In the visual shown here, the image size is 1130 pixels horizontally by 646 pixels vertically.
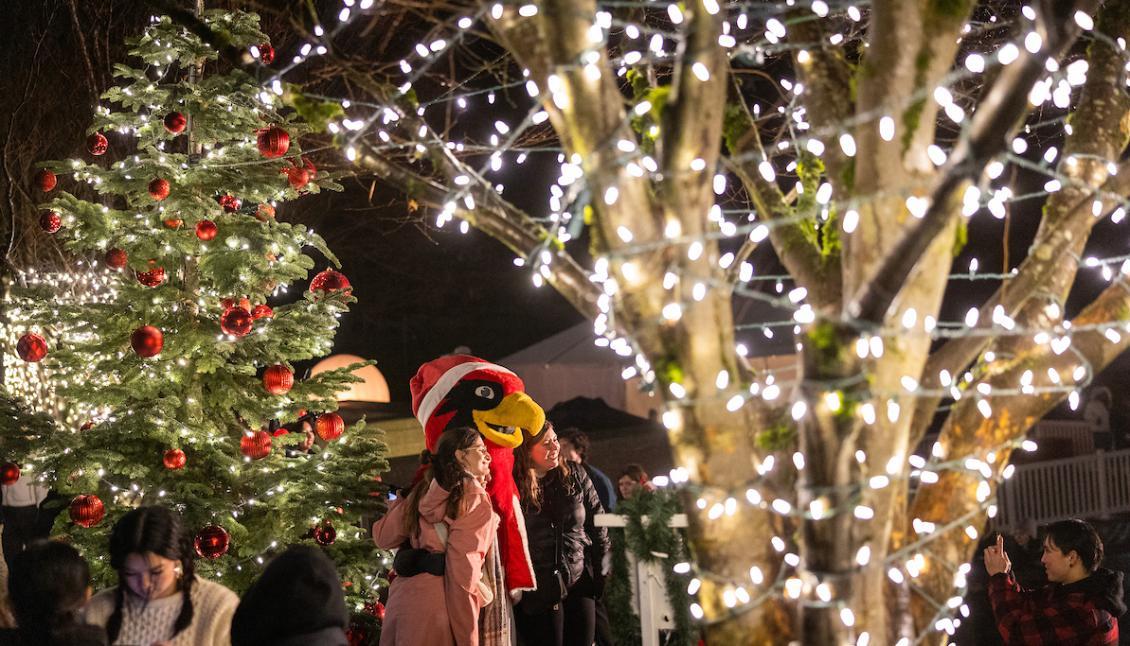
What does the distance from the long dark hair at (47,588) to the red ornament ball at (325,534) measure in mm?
2689

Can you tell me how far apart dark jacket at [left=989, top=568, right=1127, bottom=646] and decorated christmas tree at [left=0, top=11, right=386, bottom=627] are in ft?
12.3

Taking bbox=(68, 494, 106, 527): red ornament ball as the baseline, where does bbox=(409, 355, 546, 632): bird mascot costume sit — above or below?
above

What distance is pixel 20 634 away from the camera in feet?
13.8

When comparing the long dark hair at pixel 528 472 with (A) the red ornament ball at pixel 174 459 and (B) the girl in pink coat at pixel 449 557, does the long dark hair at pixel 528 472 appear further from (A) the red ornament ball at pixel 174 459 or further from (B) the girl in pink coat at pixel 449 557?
(A) the red ornament ball at pixel 174 459

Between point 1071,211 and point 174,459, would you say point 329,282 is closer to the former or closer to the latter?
point 174,459

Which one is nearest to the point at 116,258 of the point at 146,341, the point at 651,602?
the point at 146,341

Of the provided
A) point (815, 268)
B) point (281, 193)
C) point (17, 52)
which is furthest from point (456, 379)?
point (17, 52)

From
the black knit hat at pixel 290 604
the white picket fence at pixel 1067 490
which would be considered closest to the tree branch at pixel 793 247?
the black knit hat at pixel 290 604

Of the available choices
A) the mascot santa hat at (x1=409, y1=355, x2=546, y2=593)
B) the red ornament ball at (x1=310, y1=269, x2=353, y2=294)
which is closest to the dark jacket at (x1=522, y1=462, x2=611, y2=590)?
the mascot santa hat at (x1=409, y1=355, x2=546, y2=593)

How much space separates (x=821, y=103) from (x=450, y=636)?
10.6 feet

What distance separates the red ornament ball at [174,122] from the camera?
6965 millimetres

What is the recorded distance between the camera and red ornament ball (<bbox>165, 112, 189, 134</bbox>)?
696cm

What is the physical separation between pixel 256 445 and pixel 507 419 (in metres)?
1.72

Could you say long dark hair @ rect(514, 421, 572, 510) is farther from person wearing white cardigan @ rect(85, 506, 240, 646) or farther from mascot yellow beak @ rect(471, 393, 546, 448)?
person wearing white cardigan @ rect(85, 506, 240, 646)
